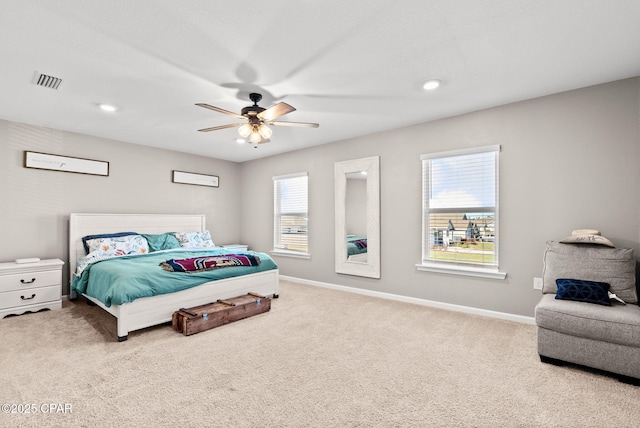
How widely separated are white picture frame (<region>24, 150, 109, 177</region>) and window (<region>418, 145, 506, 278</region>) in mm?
4830

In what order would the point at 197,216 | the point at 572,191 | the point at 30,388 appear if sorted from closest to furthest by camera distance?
the point at 30,388, the point at 572,191, the point at 197,216

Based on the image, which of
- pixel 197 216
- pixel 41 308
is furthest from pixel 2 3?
pixel 197 216

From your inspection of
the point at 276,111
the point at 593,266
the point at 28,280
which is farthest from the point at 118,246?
the point at 593,266

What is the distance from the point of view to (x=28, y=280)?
140 inches

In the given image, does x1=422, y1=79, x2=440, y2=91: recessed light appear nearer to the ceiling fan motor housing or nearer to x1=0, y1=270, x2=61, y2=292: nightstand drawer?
the ceiling fan motor housing

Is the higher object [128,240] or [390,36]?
[390,36]

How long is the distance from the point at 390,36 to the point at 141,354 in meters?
3.23

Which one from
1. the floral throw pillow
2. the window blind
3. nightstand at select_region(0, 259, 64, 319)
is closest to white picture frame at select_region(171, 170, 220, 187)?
the floral throw pillow

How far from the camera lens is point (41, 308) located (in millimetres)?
3666

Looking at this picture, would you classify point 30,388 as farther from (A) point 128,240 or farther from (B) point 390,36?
(B) point 390,36

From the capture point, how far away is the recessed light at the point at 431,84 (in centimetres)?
283

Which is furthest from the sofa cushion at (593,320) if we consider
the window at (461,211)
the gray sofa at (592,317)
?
the window at (461,211)

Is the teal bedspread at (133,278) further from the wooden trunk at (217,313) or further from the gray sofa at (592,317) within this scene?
the gray sofa at (592,317)

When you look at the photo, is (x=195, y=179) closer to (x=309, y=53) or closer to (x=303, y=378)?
(x=309, y=53)
